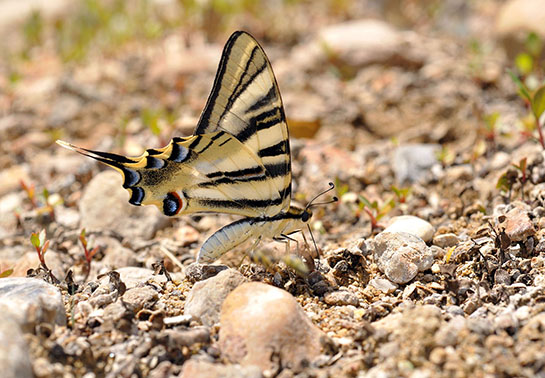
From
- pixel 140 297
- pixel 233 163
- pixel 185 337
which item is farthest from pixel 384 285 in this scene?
pixel 140 297

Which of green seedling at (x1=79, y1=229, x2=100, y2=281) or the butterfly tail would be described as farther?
green seedling at (x1=79, y1=229, x2=100, y2=281)

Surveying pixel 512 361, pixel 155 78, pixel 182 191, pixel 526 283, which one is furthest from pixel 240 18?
pixel 512 361

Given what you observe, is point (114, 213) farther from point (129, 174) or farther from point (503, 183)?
point (503, 183)

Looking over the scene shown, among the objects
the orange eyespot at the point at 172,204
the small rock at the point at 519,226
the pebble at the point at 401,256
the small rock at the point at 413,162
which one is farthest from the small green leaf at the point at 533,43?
the orange eyespot at the point at 172,204

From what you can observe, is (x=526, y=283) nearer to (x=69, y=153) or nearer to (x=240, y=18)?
(x=69, y=153)

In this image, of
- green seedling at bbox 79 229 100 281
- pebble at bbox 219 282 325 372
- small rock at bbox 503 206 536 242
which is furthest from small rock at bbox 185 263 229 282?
small rock at bbox 503 206 536 242

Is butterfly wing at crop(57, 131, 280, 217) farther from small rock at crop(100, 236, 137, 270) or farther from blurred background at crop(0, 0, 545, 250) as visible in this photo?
blurred background at crop(0, 0, 545, 250)

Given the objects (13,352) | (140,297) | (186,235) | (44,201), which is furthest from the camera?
(44,201)

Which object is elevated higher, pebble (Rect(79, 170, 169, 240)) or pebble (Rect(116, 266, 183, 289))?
pebble (Rect(79, 170, 169, 240))
